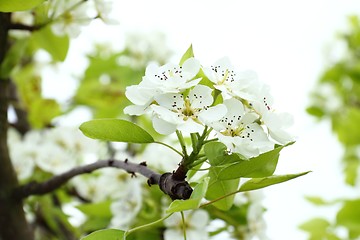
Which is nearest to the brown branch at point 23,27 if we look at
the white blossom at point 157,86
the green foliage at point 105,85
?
the white blossom at point 157,86

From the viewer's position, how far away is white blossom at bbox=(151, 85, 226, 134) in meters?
0.64

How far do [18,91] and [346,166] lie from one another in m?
1.21

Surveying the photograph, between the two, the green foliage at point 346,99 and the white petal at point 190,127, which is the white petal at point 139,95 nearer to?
the white petal at point 190,127

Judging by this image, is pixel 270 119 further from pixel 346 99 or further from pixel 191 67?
pixel 346 99

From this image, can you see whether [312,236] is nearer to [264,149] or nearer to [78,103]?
[78,103]

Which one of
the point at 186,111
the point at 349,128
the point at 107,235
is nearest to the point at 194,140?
the point at 186,111

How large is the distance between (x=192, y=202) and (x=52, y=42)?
0.61 meters

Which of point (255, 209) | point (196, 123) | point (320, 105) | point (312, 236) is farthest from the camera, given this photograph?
point (320, 105)

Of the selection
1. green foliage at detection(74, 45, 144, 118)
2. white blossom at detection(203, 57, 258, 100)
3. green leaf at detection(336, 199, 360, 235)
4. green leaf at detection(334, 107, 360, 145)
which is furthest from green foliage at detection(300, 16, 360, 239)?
white blossom at detection(203, 57, 258, 100)

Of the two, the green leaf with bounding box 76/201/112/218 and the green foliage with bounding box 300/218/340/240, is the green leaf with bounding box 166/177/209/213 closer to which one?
the green leaf with bounding box 76/201/112/218

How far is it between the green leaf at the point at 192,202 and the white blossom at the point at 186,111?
0.21 ft

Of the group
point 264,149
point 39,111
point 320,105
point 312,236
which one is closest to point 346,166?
point 320,105

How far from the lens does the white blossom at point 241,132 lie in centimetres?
65

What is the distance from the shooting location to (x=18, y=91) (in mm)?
1560
